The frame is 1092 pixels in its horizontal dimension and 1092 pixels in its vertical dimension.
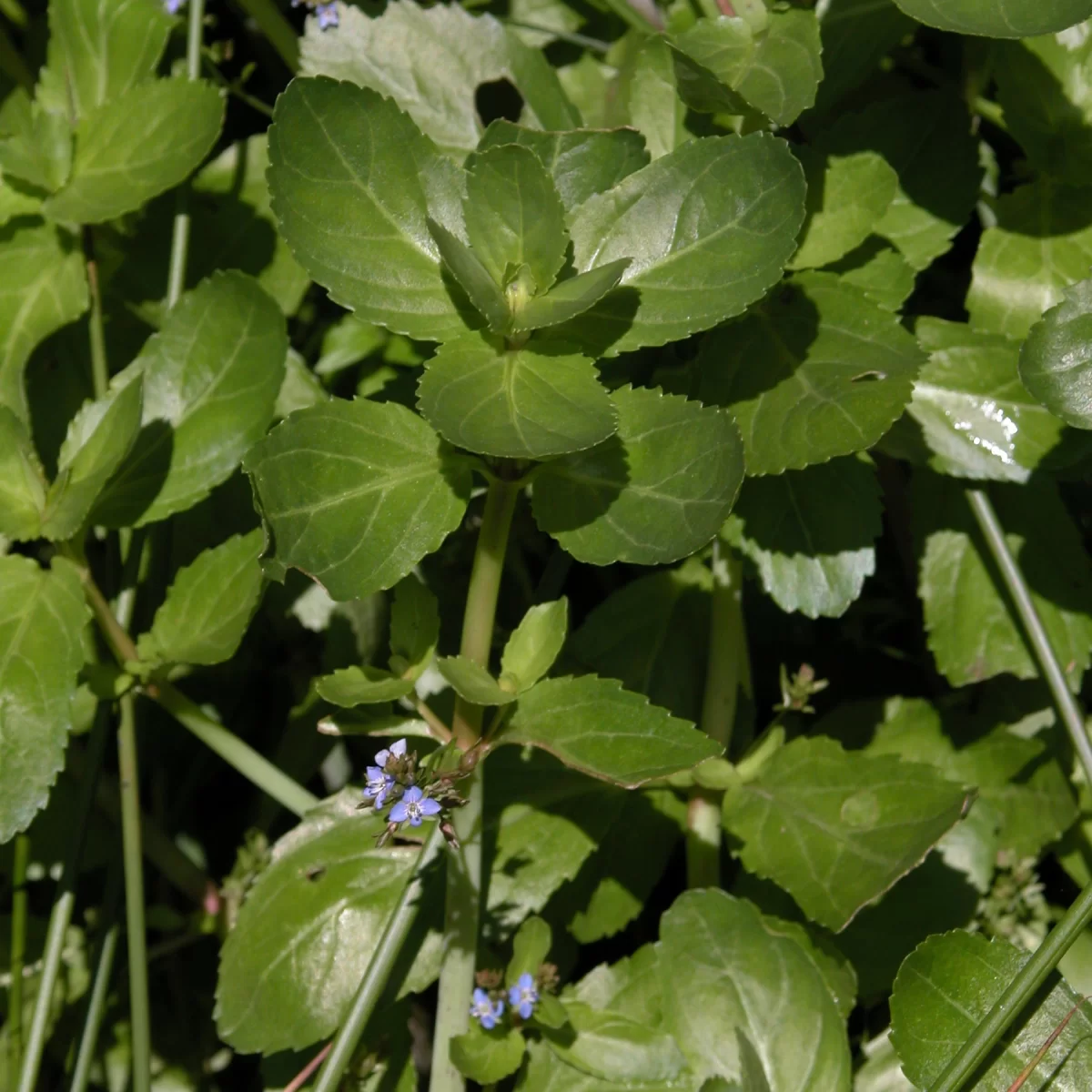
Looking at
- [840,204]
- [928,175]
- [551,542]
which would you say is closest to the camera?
[840,204]

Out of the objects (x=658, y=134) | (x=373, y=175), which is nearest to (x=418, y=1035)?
(x=373, y=175)

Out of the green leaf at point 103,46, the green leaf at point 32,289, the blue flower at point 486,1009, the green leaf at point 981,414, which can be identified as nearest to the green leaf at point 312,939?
the blue flower at point 486,1009

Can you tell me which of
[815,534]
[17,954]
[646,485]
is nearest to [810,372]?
[815,534]

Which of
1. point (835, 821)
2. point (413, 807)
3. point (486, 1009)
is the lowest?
point (486, 1009)

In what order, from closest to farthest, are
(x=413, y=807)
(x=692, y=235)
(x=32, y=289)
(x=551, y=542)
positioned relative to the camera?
(x=413, y=807), (x=692, y=235), (x=32, y=289), (x=551, y=542)

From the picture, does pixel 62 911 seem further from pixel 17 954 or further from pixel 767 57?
pixel 767 57

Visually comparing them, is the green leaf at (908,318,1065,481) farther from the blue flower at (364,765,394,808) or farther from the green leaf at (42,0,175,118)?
the green leaf at (42,0,175,118)

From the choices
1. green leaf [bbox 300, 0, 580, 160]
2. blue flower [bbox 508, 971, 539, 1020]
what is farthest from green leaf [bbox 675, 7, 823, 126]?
blue flower [bbox 508, 971, 539, 1020]

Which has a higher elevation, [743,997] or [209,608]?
[209,608]
